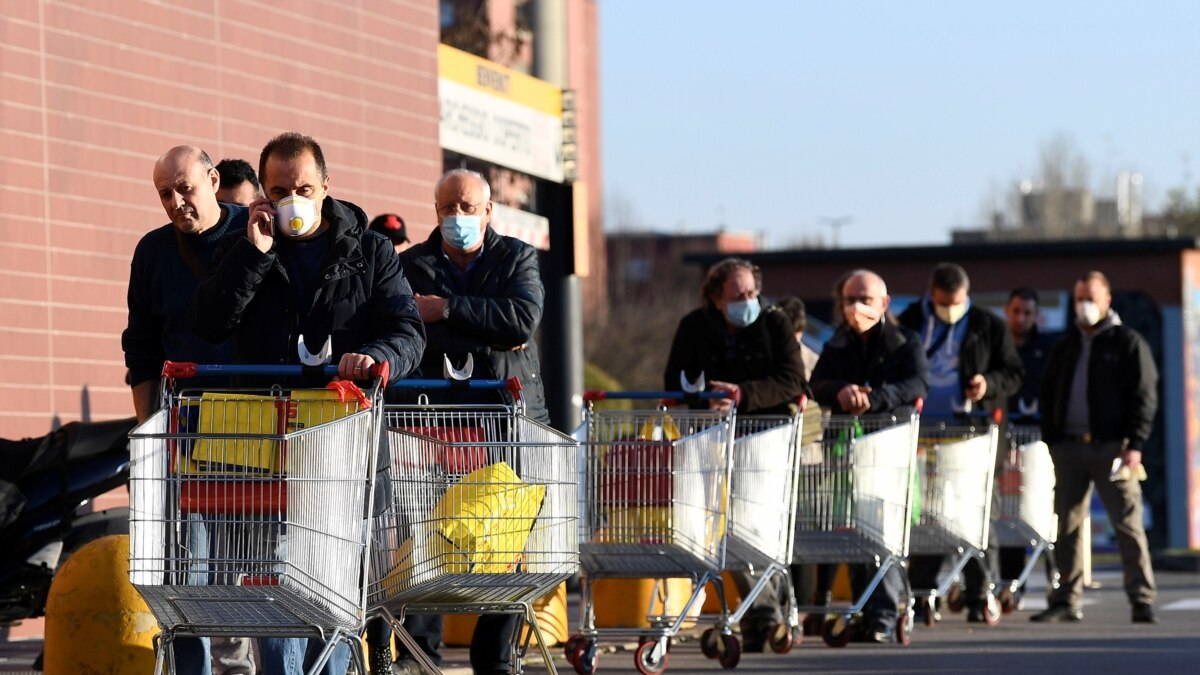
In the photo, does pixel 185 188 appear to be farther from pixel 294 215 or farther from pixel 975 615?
pixel 975 615

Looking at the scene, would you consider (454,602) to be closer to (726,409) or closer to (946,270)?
(726,409)

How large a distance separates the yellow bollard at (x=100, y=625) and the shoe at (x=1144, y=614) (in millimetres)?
7672

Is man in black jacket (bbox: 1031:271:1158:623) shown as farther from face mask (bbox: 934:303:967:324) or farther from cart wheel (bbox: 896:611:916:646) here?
cart wheel (bbox: 896:611:916:646)

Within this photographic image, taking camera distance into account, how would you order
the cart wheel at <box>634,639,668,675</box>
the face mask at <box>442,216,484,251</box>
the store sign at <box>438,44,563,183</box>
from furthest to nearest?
1. the store sign at <box>438,44,563,183</box>
2. the cart wheel at <box>634,639,668,675</box>
3. the face mask at <box>442,216,484,251</box>

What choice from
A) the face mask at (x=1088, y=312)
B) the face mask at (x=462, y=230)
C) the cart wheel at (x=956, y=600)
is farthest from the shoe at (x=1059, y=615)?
the face mask at (x=462, y=230)

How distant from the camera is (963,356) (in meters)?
13.9

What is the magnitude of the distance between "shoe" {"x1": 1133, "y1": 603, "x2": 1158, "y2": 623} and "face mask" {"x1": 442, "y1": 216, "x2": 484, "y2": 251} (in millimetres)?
6849

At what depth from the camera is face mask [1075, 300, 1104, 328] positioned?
14.2 m

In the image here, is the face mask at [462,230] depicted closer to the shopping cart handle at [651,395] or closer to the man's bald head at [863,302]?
the shopping cart handle at [651,395]

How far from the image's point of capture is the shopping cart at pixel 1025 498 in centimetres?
1387

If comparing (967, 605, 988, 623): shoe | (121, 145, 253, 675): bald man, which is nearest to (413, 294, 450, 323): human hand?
A: (121, 145, 253, 675): bald man

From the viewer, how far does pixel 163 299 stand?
7.68 metres

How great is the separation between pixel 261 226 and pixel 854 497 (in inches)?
197

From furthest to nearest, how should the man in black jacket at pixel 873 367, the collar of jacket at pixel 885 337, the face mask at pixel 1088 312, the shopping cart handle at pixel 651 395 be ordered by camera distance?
1. the face mask at pixel 1088 312
2. the collar of jacket at pixel 885 337
3. the man in black jacket at pixel 873 367
4. the shopping cart handle at pixel 651 395
